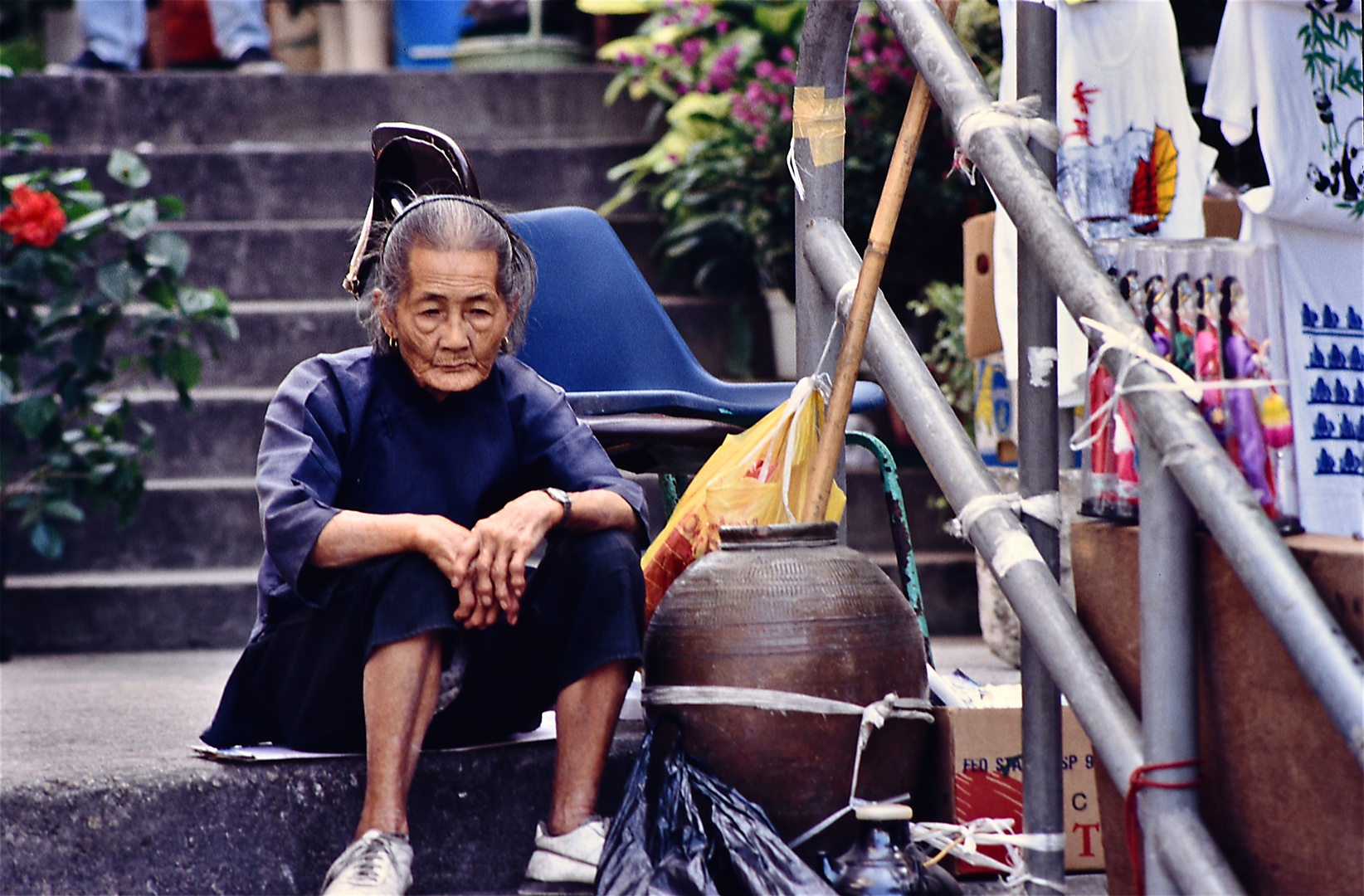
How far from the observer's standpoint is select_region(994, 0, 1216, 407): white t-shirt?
10.3 feet

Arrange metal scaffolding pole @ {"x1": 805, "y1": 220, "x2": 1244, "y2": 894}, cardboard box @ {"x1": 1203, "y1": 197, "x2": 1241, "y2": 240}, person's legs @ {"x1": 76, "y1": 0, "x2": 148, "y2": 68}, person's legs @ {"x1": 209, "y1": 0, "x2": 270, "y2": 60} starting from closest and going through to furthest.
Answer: metal scaffolding pole @ {"x1": 805, "y1": 220, "x2": 1244, "y2": 894} < cardboard box @ {"x1": 1203, "y1": 197, "x2": 1241, "y2": 240} < person's legs @ {"x1": 76, "y1": 0, "x2": 148, "y2": 68} < person's legs @ {"x1": 209, "y1": 0, "x2": 270, "y2": 60}

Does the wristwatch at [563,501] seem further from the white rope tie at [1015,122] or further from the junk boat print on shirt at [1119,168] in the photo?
the junk boat print on shirt at [1119,168]

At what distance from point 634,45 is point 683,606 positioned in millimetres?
3922

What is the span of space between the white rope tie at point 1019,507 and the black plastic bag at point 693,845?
44 cm

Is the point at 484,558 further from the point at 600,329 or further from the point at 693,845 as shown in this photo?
the point at 600,329

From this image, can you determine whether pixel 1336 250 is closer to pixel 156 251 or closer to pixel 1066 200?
pixel 1066 200

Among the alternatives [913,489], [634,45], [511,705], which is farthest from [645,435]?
[634,45]

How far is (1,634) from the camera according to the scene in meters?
3.64

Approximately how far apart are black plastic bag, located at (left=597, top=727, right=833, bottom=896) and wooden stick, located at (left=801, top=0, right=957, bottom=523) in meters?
0.42

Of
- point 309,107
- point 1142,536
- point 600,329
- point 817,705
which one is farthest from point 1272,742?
point 309,107

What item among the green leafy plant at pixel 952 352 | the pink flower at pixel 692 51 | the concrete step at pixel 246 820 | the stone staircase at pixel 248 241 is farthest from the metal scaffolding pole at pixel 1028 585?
the pink flower at pixel 692 51

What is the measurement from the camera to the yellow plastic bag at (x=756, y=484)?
213 centimetres

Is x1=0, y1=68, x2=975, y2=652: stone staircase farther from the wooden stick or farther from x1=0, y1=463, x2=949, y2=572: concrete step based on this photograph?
the wooden stick

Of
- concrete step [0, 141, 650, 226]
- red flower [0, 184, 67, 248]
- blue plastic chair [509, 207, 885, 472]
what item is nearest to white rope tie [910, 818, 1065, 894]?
blue plastic chair [509, 207, 885, 472]
